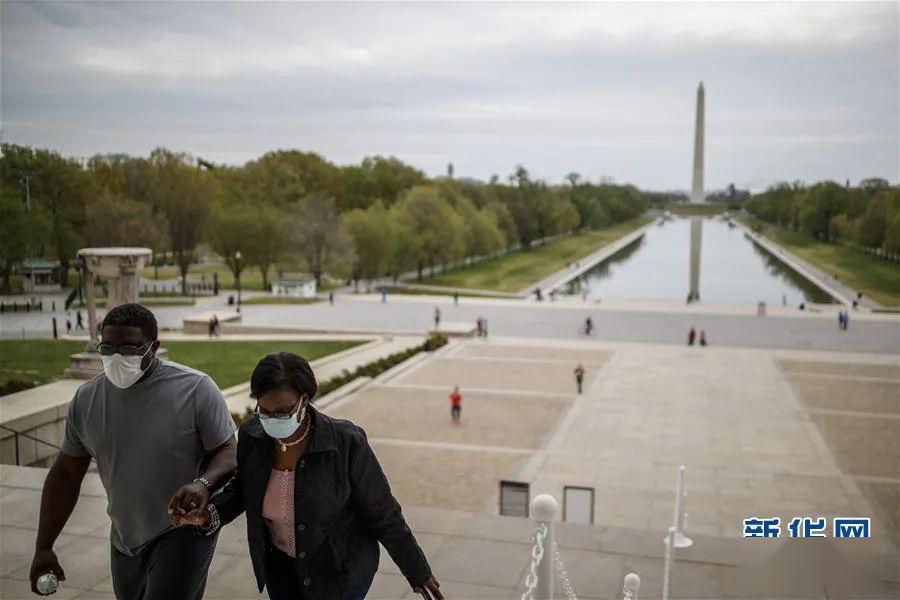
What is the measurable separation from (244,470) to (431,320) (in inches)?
1392

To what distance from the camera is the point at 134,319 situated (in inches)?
122

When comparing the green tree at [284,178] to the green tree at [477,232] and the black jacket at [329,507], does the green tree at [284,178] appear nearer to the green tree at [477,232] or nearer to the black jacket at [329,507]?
the green tree at [477,232]

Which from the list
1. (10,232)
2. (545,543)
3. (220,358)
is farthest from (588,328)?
(545,543)

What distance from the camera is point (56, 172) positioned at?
1414cm

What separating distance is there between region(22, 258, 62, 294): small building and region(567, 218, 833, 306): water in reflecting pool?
3189 cm

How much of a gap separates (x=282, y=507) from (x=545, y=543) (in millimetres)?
2342

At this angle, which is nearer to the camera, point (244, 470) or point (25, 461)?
point (244, 470)

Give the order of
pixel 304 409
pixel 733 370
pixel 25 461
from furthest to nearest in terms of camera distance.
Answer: pixel 733 370 < pixel 25 461 < pixel 304 409

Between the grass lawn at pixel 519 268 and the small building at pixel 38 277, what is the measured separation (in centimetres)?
4387

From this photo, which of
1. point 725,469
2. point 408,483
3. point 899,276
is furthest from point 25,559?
point 899,276

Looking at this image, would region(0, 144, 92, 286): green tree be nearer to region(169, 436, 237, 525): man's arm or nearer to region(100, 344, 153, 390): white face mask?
region(100, 344, 153, 390): white face mask

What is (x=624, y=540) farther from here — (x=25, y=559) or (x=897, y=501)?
(x=897, y=501)

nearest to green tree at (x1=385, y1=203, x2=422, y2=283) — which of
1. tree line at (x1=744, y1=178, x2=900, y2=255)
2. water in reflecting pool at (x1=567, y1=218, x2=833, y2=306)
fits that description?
water in reflecting pool at (x1=567, y1=218, x2=833, y2=306)

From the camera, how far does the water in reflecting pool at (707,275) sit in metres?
44.7
